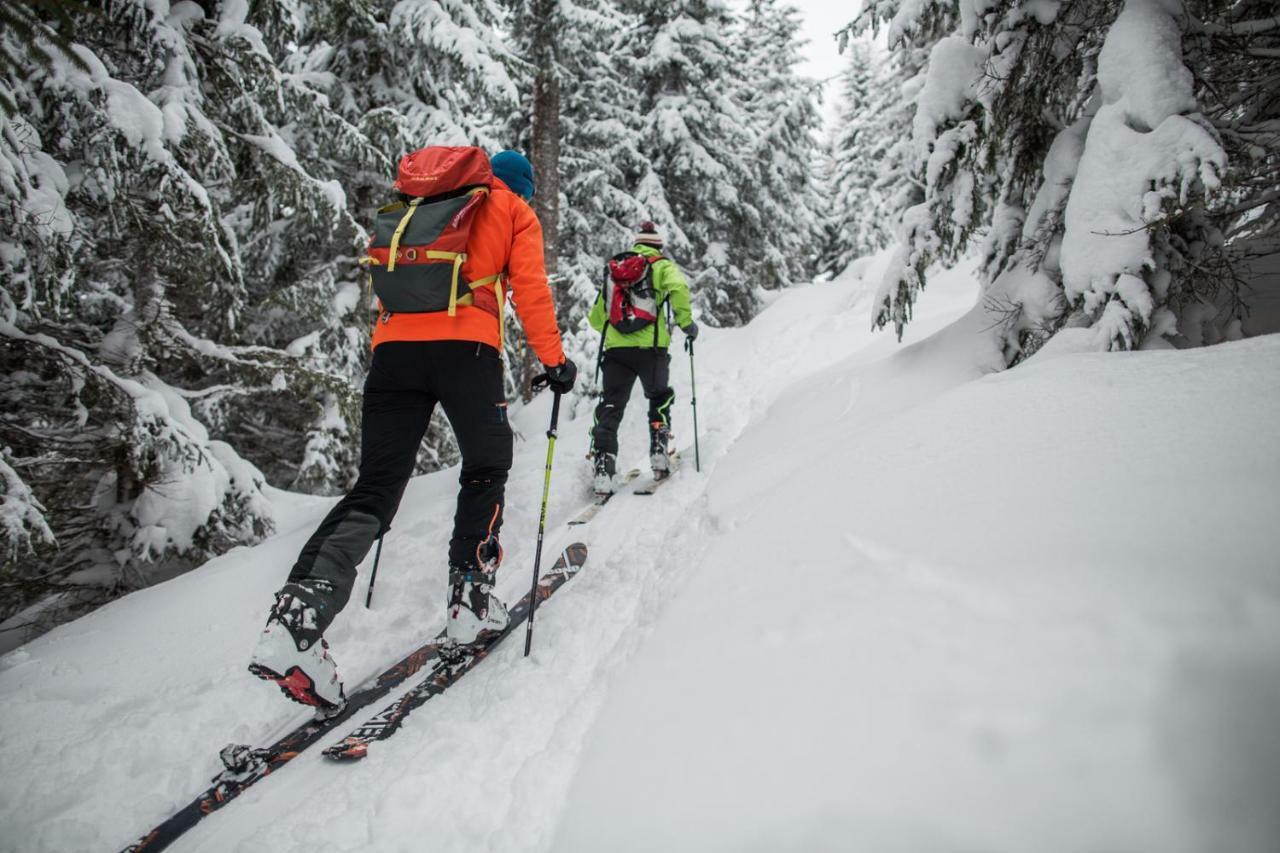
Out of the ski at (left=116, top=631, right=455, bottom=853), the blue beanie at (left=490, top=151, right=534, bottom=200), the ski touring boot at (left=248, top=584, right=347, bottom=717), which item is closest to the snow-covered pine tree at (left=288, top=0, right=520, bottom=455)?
the blue beanie at (left=490, top=151, right=534, bottom=200)

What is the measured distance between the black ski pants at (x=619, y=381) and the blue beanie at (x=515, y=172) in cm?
267

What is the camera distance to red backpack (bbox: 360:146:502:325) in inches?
121

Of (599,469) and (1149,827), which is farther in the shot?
(599,469)

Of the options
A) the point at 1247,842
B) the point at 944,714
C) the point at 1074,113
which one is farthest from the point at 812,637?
the point at 1074,113

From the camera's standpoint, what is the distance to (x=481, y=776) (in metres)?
2.36

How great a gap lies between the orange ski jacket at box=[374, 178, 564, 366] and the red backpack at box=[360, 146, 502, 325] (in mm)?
54

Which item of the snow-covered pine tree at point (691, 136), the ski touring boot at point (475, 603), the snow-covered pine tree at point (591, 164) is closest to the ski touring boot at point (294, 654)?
the ski touring boot at point (475, 603)

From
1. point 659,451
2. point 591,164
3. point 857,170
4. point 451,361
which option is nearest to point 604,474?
point 659,451

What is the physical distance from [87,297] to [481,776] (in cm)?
875

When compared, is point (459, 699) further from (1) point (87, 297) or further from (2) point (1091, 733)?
(1) point (87, 297)

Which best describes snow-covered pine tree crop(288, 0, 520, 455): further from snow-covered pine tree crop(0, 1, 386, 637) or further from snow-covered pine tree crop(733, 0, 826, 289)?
snow-covered pine tree crop(733, 0, 826, 289)

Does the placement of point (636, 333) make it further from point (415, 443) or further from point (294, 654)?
point (294, 654)

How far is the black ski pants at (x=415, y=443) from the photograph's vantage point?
2.90 metres

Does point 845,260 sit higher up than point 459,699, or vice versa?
point 845,260
